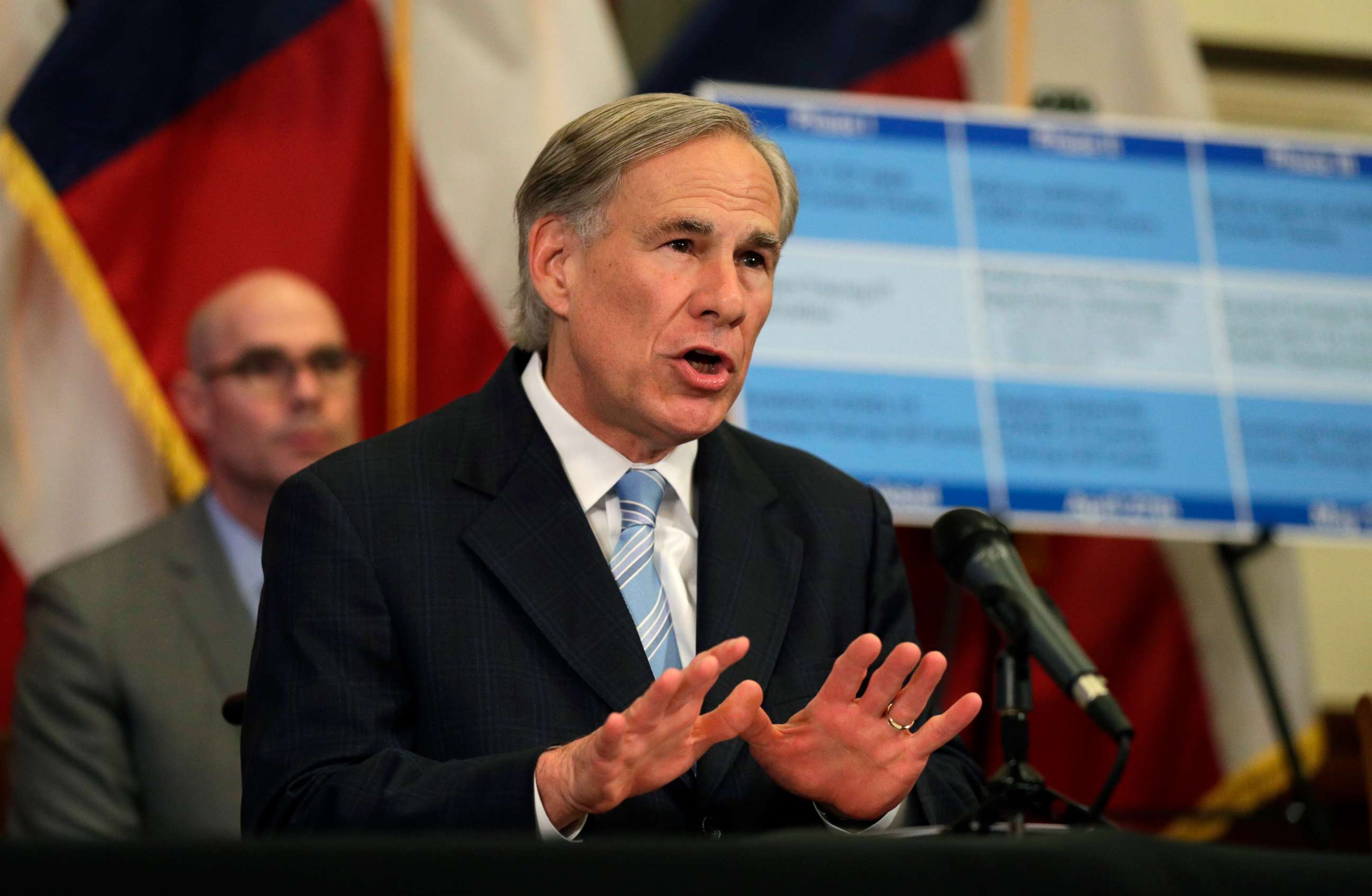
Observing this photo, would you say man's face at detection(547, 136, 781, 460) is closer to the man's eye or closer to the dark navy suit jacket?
the dark navy suit jacket

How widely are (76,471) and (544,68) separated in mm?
1458

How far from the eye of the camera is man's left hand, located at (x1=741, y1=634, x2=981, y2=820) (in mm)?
1640

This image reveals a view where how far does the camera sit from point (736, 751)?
1.84 metres

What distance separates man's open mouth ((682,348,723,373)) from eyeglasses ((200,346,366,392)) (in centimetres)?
180

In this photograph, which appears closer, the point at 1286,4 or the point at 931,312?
the point at 931,312

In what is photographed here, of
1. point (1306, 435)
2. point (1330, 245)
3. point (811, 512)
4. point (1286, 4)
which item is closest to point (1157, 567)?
point (1306, 435)

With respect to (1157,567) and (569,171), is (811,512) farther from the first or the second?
(1157,567)

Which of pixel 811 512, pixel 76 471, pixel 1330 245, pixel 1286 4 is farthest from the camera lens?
pixel 1286 4

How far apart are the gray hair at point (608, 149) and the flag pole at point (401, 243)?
6.07 feet

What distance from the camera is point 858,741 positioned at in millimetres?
1661

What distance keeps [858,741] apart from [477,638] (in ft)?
1.47


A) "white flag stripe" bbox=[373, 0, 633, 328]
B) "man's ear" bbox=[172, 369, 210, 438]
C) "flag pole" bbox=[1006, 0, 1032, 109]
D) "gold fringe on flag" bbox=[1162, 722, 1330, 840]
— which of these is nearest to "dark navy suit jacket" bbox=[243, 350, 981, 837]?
"man's ear" bbox=[172, 369, 210, 438]

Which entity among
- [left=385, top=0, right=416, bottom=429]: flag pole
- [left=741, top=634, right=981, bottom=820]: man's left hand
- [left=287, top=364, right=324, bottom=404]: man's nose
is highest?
[left=385, top=0, right=416, bottom=429]: flag pole

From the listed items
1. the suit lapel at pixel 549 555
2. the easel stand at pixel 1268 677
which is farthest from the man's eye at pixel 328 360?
the easel stand at pixel 1268 677
